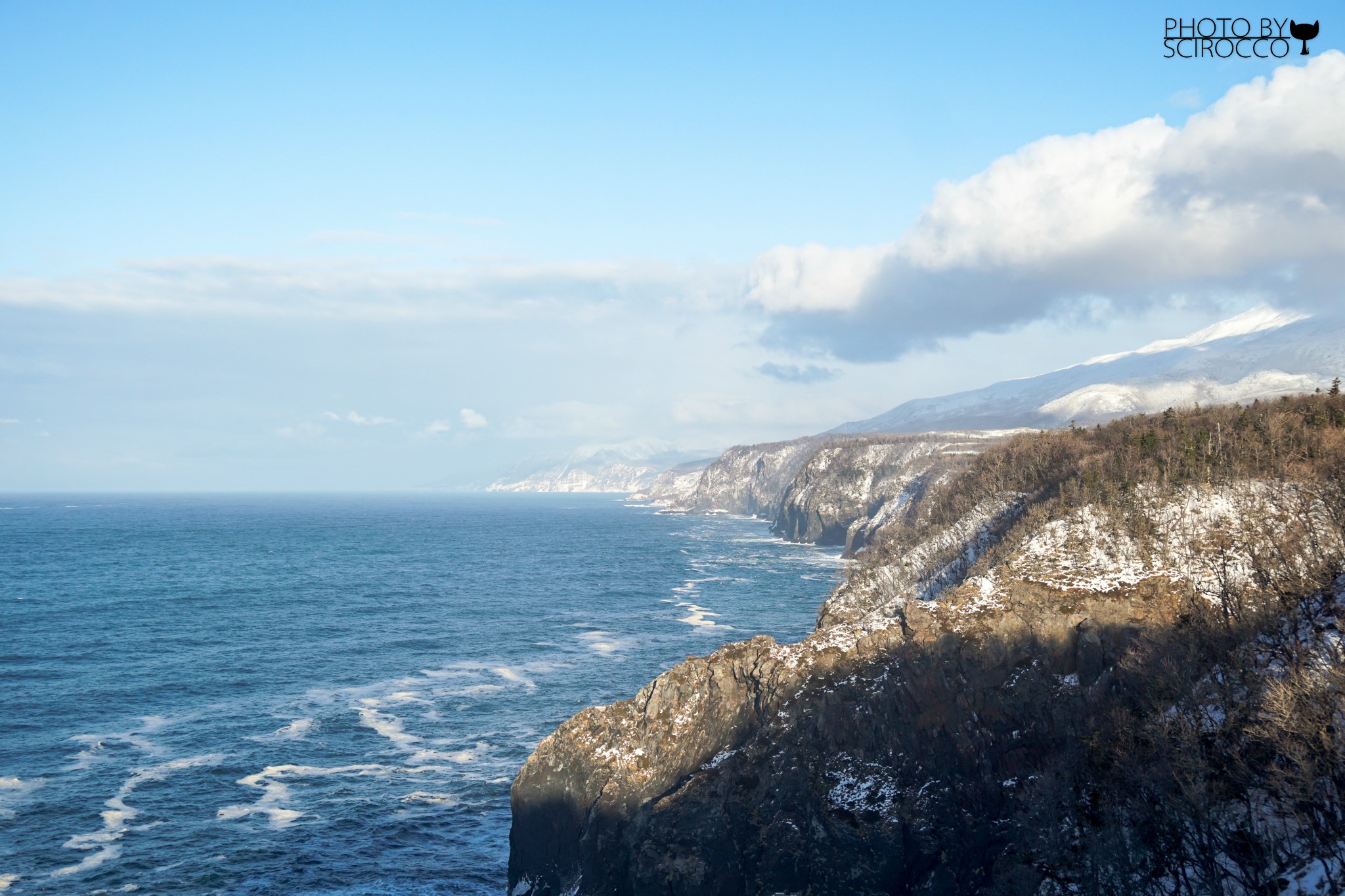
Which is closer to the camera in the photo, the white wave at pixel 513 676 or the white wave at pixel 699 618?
the white wave at pixel 513 676

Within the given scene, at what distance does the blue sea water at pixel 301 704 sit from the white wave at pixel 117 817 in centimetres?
13

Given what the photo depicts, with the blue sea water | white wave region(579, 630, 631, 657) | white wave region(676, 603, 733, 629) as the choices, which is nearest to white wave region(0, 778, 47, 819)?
the blue sea water

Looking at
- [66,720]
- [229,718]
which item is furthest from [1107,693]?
[66,720]

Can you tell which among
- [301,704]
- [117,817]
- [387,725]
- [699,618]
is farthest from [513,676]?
[117,817]

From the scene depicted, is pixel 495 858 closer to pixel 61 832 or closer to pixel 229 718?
pixel 61 832

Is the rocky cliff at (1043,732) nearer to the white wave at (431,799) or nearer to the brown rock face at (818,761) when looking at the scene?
the brown rock face at (818,761)

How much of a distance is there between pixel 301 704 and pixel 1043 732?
57.9 m

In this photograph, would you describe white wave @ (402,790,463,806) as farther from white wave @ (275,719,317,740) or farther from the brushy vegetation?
the brushy vegetation

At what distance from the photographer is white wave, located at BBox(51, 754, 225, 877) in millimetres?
43500

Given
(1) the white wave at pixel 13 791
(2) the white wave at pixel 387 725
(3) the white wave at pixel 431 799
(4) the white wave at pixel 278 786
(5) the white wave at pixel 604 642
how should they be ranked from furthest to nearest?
(5) the white wave at pixel 604 642
(2) the white wave at pixel 387 725
(3) the white wave at pixel 431 799
(4) the white wave at pixel 278 786
(1) the white wave at pixel 13 791

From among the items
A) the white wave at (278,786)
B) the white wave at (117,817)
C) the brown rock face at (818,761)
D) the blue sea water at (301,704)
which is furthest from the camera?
the white wave at (278,786)

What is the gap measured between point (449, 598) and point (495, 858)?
253 feet

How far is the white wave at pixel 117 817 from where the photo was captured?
1713 inches

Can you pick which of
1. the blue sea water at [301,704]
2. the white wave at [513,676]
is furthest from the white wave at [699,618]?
the white wave at [513,676]
